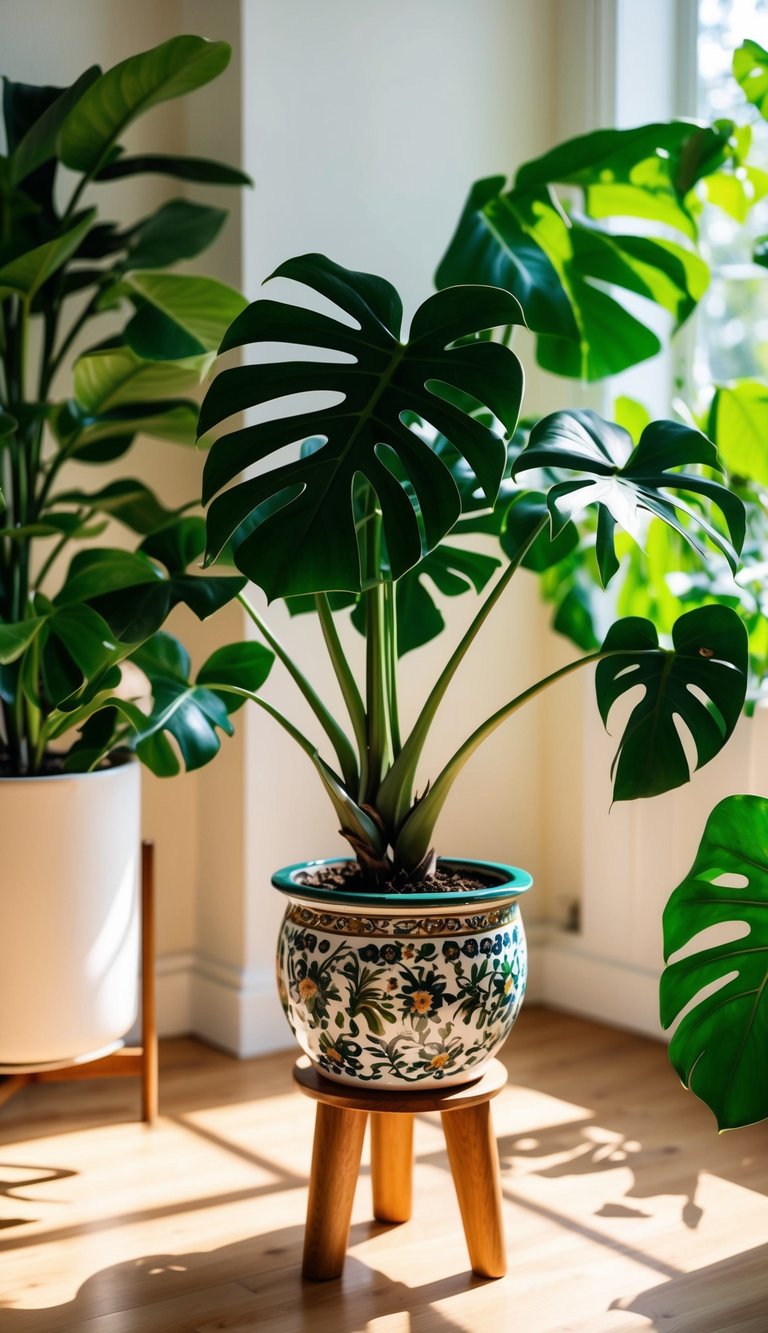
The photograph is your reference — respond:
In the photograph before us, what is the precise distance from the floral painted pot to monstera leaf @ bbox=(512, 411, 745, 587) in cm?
44

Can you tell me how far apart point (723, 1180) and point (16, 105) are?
194cm

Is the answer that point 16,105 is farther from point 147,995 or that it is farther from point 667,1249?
point 667,1249

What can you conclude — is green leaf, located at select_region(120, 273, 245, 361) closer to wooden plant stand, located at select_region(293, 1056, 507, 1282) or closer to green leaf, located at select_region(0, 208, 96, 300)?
green leaf, located at select_region(0, 208, 96, 300)

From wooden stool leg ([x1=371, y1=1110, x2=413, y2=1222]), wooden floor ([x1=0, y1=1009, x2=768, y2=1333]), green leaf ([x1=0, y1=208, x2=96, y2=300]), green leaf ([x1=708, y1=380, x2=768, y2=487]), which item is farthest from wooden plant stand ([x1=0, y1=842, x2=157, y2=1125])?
green leaf ([x1=708, y1=380, x2=768, y2=487])

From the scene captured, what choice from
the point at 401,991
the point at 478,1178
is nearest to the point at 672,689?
the point at 401,991

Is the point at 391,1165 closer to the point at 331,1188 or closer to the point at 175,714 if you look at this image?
the point at 331,1188

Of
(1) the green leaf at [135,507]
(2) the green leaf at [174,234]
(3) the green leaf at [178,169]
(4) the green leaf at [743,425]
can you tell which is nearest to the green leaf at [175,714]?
(1) the green leaf at [135,507]

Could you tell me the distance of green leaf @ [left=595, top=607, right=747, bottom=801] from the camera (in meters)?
1.59

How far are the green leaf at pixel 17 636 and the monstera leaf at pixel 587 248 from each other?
847mm

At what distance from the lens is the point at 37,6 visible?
2533 mm

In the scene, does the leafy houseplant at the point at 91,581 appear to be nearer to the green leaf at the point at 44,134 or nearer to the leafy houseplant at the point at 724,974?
the green leaf at the point at 44,134

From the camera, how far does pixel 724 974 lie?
171 cm

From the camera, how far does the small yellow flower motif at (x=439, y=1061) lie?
1671 mm

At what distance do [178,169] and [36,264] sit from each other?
0.45 metres
